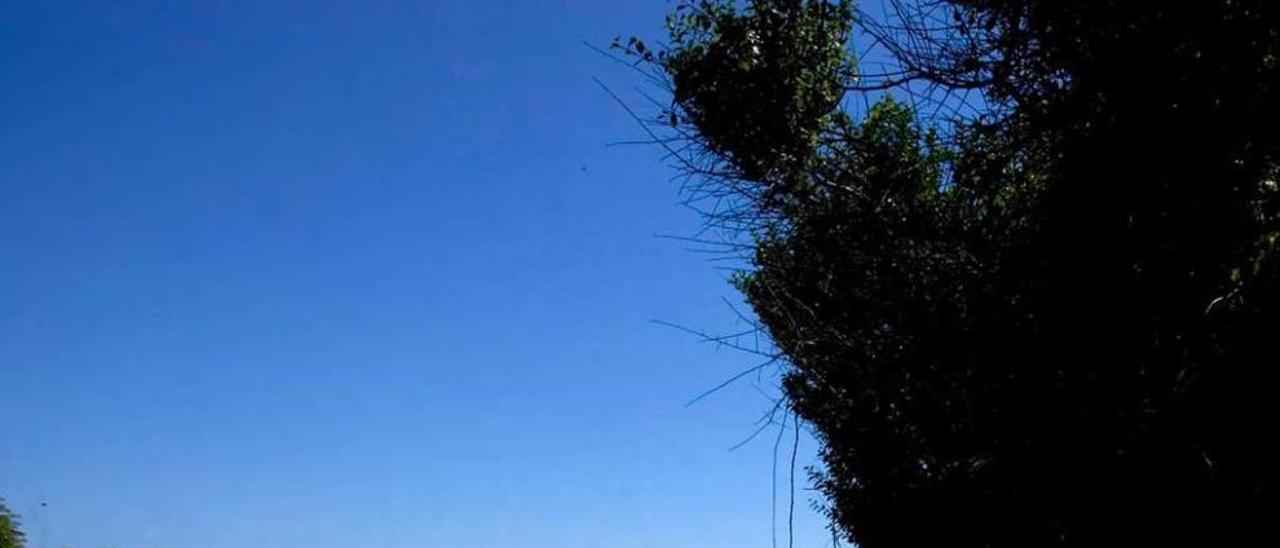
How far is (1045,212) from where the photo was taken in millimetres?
5715

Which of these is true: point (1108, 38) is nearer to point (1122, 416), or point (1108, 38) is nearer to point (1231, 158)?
point (1231, 158)

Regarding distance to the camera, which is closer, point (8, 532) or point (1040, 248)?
point (1040, 248)

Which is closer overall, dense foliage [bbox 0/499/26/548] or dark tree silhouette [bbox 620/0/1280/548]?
dark tree silhouette [bbox 620/0/1280/548]

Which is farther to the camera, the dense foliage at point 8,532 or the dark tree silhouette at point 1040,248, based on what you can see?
the dense foliage at point 8,532

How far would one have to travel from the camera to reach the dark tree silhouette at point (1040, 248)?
4.97m

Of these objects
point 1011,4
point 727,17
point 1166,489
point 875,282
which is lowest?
point 1166,489

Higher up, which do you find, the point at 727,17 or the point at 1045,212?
the point at 727,17

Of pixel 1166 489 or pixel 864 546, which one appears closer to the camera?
pixel 1166 489

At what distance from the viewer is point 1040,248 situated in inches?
225

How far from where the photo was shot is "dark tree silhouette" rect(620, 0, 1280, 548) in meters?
4.97

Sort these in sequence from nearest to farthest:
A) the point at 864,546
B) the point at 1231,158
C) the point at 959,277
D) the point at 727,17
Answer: the point at 1231,158
the point at 959,277
the point at 727,17
the point at 864,546

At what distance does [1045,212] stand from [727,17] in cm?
251

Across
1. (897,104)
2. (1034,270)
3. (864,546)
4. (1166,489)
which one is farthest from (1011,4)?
(864,546)

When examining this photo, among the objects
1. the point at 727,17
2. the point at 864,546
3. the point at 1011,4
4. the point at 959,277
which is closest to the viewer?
the point at 1011,4
